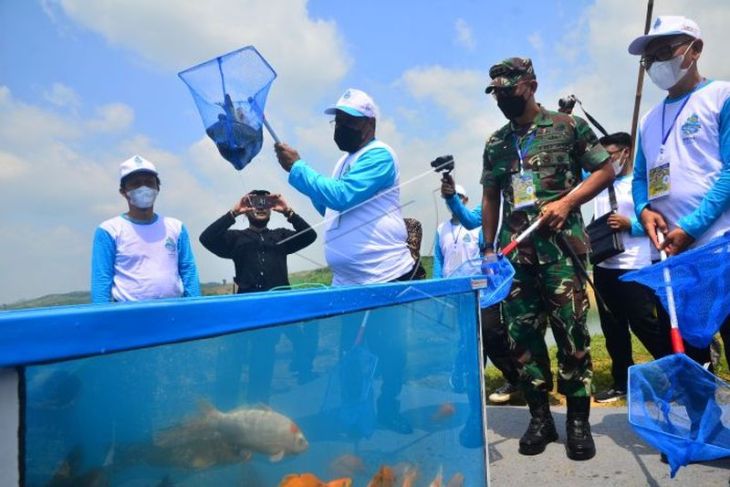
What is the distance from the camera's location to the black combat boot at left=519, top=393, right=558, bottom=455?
285 centimetres

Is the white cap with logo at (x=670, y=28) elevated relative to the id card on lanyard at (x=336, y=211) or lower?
elevated

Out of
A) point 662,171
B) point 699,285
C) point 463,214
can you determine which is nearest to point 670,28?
point 662,171

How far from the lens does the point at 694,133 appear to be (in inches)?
101

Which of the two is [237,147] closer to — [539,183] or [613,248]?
[539,183]

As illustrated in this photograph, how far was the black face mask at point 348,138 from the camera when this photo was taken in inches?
115

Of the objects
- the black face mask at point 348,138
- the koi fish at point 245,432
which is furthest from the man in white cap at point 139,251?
the koi fish at point 245,432

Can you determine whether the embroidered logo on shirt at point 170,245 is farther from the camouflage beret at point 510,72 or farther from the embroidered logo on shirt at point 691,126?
the embroidered logo on shirt at point 691,126

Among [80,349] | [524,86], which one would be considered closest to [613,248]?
[524,86]

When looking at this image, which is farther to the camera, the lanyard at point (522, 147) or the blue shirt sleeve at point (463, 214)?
the blue shirt sleeve at point (463, 214)

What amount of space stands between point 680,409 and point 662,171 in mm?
1132

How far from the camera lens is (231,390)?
103 cm

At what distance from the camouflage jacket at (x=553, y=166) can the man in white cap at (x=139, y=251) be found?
7.15 ft

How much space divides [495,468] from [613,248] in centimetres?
191

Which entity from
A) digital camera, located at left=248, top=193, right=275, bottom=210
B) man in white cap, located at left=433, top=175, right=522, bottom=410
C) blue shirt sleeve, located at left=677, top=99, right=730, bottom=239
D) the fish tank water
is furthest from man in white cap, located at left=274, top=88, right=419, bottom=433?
blue shirt sleeve, located at left=677, top=99, right=730, bottom=239
